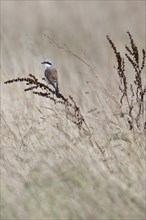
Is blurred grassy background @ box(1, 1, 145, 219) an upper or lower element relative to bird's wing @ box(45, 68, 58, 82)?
lower

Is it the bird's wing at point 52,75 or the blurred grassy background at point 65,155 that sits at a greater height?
the bird's wing at point 52,75

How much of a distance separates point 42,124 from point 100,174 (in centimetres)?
140

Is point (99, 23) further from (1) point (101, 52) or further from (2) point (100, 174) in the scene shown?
(2) point (100, 174)

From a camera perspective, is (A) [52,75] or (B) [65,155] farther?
(A) [52,75]

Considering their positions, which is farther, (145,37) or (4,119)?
(145,37)

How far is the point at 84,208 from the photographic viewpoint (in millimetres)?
4648

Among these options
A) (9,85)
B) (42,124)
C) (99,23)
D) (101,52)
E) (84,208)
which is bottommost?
(84,208)

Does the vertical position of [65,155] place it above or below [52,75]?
below

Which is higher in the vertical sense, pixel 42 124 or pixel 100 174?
pixel 42 124

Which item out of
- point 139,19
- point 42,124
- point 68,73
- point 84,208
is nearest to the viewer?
point 84,208

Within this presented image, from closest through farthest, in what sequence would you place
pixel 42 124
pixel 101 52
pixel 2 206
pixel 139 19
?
pixel 2 206 < pixel 42 124 < pixel 101 52 < pixel 139 19

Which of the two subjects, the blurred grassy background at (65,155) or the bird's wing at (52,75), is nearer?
the blurred grassy background at (65,155)

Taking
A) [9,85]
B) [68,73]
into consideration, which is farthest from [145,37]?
A: [9,85]

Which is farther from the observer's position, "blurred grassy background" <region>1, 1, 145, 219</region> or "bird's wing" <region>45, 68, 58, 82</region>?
"bird's wing" <region>45, 68, 58, 82</region>
